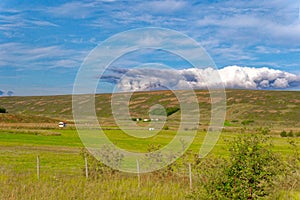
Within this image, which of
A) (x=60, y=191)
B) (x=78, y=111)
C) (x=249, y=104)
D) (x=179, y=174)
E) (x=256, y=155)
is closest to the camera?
(x=256, y=155)

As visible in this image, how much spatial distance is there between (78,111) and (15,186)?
323cm

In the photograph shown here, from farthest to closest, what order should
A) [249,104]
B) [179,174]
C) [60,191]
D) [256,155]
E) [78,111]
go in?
1. [249,104]
2. [179,174]
3. [78,111]
4. [60,191]
5. [256,155]

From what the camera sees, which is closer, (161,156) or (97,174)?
(97,174)

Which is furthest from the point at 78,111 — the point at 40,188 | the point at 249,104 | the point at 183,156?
the point at 249,104

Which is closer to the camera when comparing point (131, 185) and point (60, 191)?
point (60, 191)

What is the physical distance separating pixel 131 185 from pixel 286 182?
5277 mm

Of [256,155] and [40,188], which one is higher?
[256,155]

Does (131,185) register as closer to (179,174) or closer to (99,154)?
(179,174)

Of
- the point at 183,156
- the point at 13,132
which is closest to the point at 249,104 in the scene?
the point at 13,132

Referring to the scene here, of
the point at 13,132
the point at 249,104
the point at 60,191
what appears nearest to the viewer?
the point at 60,191

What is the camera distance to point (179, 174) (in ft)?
56.5

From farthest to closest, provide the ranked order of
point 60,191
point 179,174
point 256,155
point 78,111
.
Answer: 1. point 179,174
2. point 78,111
3. point 60,191
4. point 256,155

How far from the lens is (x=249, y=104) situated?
579ft

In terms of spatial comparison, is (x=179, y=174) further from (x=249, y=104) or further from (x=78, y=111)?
(x=249, y=104)
